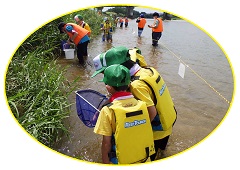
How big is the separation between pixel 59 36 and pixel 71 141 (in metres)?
3.23

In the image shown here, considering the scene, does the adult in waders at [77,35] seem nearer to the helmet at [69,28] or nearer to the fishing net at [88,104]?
the helmet at [69,28]

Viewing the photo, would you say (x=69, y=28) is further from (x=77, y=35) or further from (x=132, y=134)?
(x=132, y=134)

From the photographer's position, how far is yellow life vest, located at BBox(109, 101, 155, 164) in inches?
71.2

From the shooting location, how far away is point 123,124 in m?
1.81

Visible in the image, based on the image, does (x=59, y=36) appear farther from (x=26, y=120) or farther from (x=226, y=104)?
(x=226, y=104)

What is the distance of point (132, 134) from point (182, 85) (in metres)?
3.01

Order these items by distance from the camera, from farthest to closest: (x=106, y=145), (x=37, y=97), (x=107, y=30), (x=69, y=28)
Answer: (x=107, y=30) → (x=69, y=28) → (x=37, y=97) → (x=106, y=145)

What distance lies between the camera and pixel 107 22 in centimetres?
811

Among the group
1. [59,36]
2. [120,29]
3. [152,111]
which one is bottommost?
[120,29]

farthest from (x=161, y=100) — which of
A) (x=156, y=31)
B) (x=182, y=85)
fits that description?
(x=156, y=31)

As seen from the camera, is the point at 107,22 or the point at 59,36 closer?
the point at 59,36

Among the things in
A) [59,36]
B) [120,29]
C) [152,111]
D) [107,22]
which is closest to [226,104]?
[152,111]

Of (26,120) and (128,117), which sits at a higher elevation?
(128,117)

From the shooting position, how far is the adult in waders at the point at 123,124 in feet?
5.97
